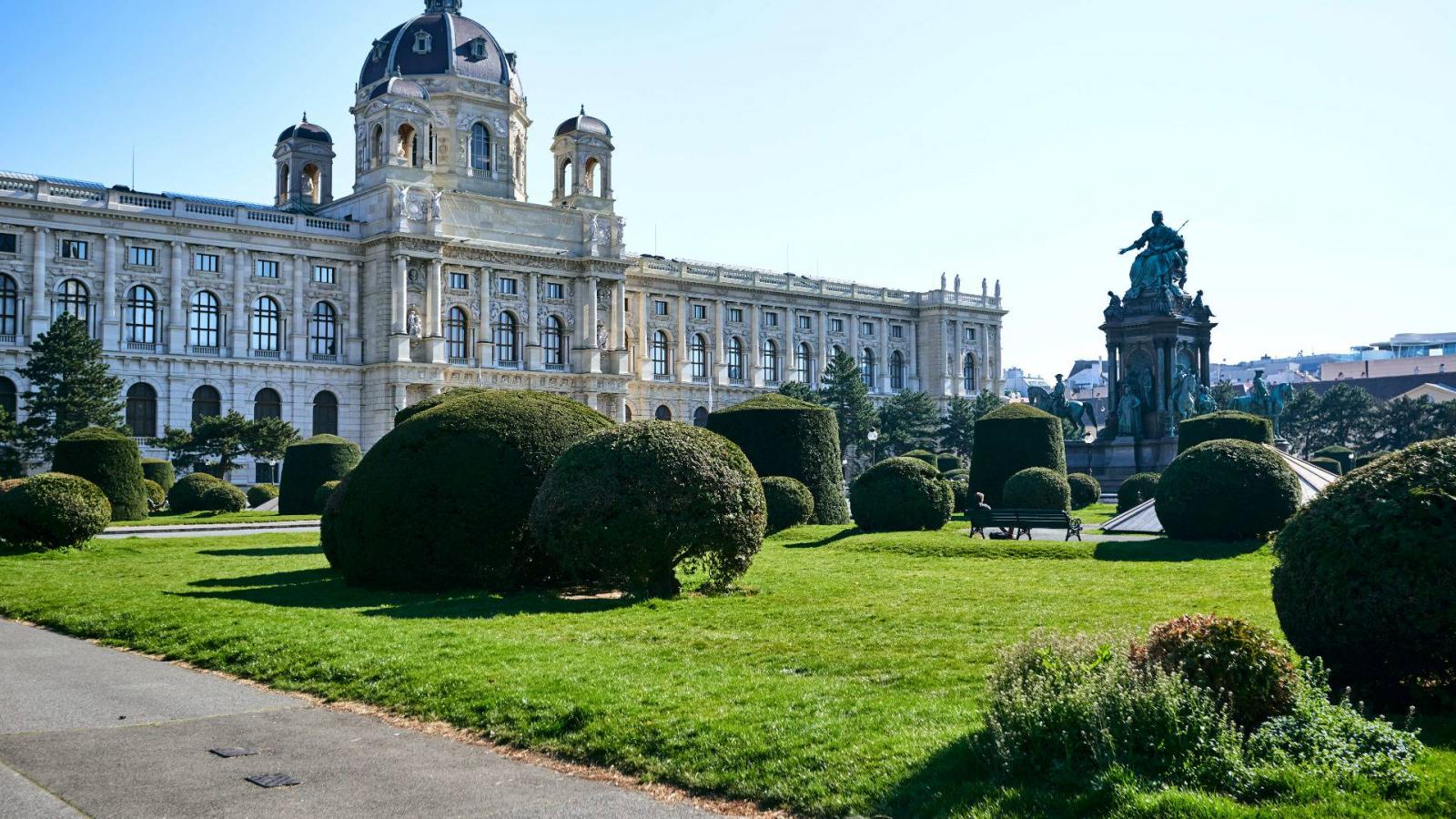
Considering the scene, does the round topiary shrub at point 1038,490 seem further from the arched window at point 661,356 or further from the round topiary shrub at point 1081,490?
the arched window at point 661,356

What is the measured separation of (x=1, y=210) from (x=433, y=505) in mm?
52267

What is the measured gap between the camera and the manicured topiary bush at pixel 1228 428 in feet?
106

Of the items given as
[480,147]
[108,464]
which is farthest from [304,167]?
[108,464]

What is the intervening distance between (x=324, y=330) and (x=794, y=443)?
4738cm

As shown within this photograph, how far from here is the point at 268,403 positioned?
220ft

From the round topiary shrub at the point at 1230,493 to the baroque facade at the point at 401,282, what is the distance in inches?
2031

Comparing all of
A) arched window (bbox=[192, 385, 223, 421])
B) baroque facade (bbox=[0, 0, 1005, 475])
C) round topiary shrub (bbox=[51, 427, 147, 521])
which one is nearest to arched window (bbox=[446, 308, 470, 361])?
baroque facade (bbox=[0, 0, 1005, 475])

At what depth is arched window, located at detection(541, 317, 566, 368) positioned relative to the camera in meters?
77.7

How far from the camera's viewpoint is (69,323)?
54.6m

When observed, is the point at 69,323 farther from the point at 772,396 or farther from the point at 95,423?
the point at 772,396

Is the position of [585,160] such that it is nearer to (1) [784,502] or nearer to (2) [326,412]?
(2) [326,412]

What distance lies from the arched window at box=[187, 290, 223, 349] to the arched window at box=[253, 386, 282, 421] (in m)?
3.28

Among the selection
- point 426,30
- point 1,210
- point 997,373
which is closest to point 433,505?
point 1,210

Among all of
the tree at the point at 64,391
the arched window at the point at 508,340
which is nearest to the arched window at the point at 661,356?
the arched window at the point at 508,340
